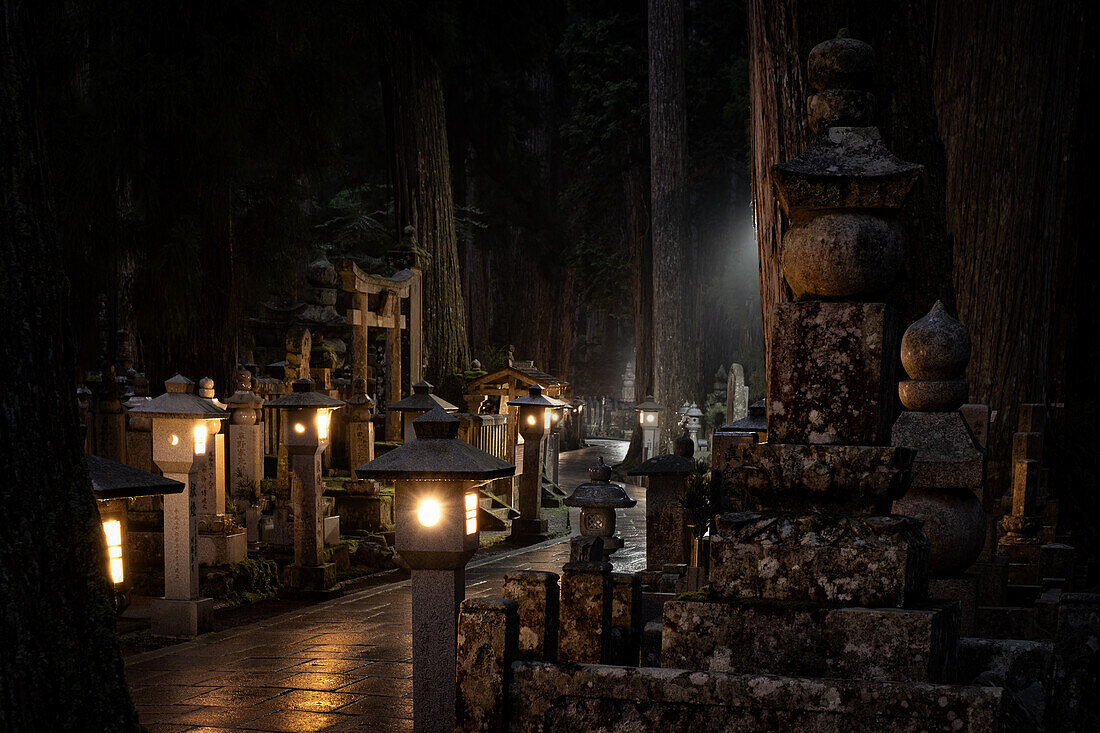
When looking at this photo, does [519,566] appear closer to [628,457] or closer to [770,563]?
[770,563]

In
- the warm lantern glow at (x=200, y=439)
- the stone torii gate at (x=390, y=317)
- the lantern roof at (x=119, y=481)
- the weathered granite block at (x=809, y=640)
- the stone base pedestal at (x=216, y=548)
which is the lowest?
the stone base pedestal at (x=216, y=548)

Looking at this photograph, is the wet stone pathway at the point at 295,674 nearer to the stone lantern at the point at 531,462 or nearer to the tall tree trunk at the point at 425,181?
the stone lantern at the point at 531,462

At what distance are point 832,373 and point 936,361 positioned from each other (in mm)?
1822

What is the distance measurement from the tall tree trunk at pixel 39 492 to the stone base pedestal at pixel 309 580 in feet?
22.3

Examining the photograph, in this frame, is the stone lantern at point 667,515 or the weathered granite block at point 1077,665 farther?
the stone lantern at point 667,515

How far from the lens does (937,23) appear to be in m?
10.4

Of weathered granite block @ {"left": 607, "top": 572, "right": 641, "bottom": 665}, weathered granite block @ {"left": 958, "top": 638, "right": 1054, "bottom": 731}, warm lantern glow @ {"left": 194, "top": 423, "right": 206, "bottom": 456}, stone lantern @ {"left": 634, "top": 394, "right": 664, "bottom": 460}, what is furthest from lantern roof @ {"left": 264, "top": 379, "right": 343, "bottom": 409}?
stone lantern @ {"left": 634, "top": 394, "right": 664, "bottom": 460}

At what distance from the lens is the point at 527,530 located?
1588 cm

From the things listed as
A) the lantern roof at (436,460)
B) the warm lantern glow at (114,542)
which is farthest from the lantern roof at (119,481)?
the lantern roof at (436,460)

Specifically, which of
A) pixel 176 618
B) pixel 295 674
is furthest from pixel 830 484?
pixel 176 618

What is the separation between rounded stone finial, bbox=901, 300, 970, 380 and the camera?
15.9ft

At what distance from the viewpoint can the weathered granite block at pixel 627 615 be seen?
177 inches

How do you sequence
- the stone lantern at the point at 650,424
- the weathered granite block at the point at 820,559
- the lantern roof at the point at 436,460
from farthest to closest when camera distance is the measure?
the stone lantern at the point at 650,424, the lantern roof at the point at 436,460, the weathered granite block at the point at 820,559

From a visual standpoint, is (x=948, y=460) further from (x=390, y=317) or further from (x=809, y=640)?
(x=390, y=317)
